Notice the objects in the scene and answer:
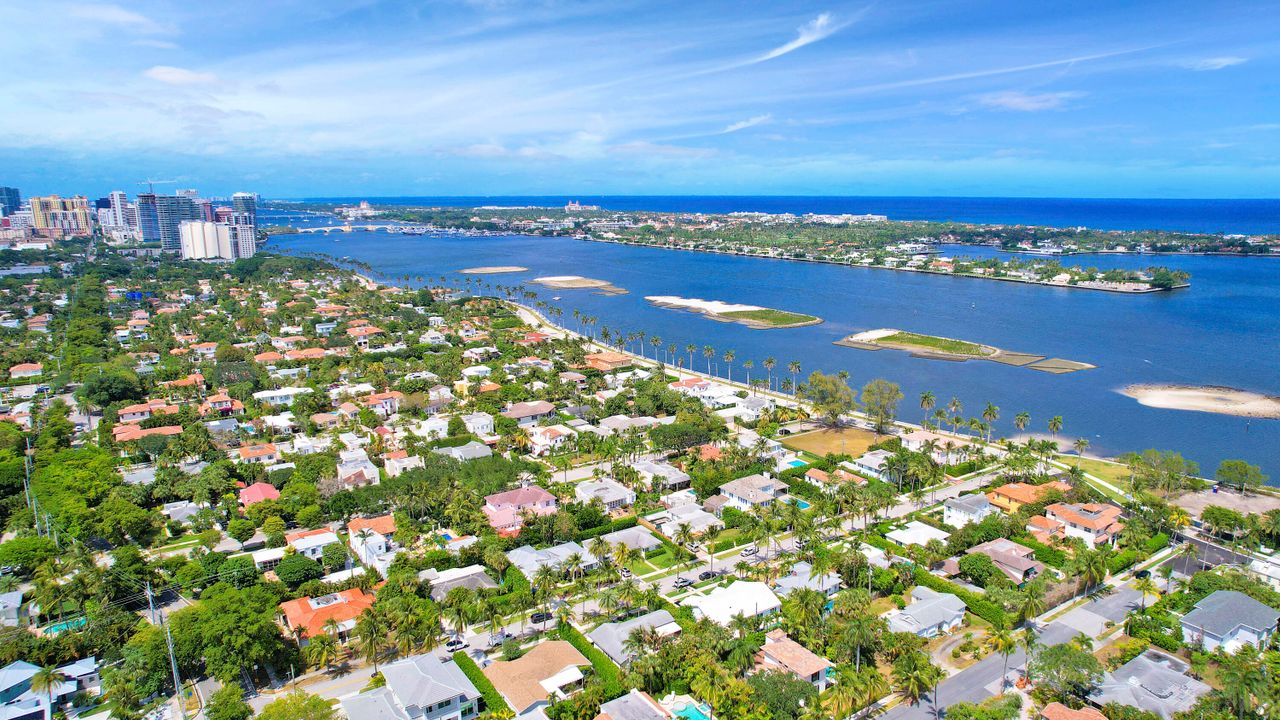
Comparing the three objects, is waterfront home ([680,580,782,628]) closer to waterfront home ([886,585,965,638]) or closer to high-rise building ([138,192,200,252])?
waterfront home ([886,585,965,638])

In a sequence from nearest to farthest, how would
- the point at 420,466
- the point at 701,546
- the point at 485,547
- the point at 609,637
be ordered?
1. the point at 609,637
2. the point at 485,547
3. the point at 701,546
4. the point at 420,466

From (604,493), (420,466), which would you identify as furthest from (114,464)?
(604,493)

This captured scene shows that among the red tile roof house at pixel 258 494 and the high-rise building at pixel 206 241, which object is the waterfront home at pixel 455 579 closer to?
the red tile roof house at pixel 258 494

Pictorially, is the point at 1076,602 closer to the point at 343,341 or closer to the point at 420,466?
the point at 420,466

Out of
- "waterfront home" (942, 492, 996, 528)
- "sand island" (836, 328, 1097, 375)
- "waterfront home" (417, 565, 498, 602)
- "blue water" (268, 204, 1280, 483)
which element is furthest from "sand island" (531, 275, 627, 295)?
"waterfront home" (417, 565, 498, 602)

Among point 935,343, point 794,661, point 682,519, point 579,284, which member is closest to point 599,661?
point 794,661

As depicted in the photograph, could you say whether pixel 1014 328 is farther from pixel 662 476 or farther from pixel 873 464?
Result: pixel 662 476
